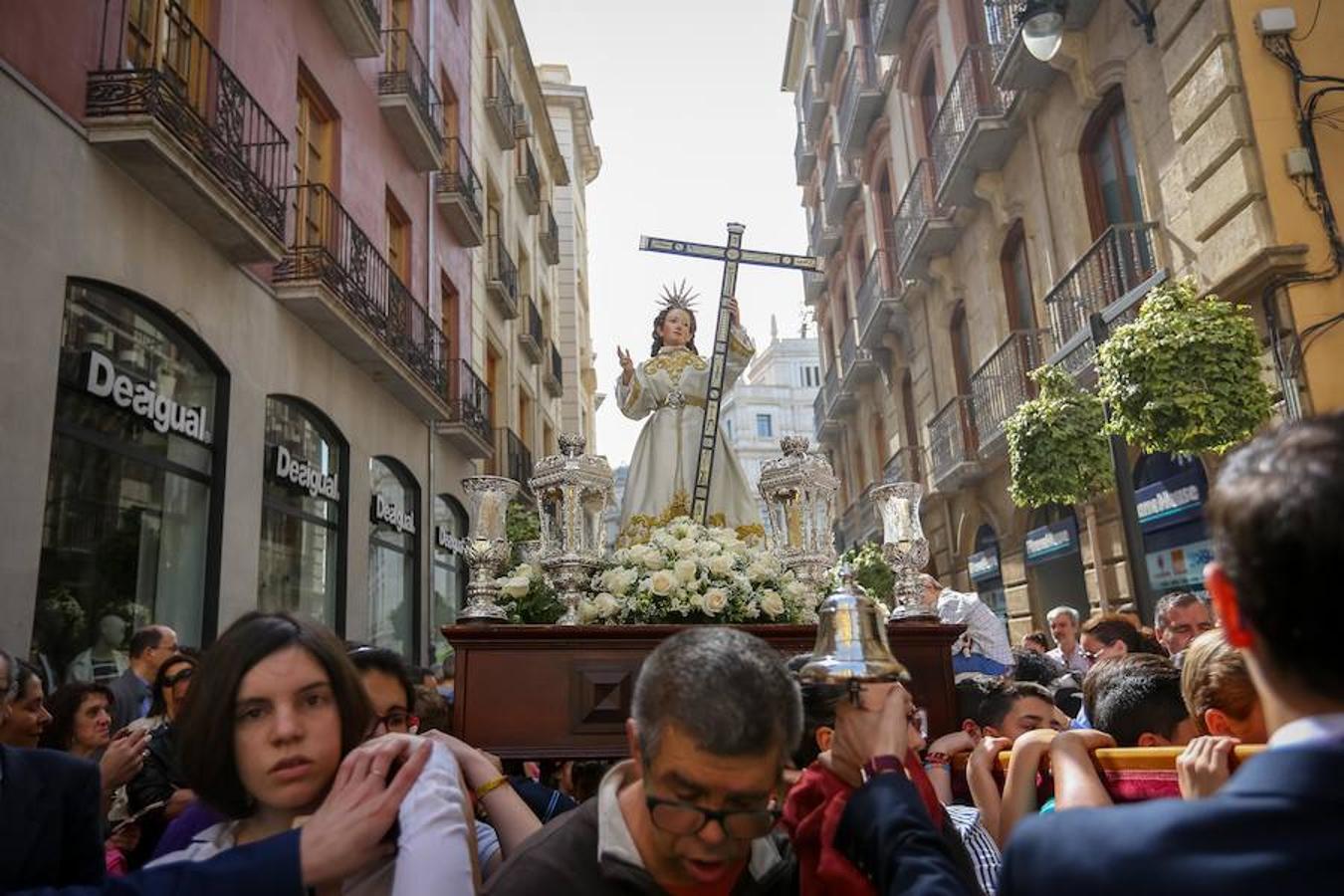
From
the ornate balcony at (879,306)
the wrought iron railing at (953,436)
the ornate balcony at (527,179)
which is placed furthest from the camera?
the ornate balcony at (527,179)

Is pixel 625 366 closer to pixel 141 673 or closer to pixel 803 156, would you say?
pixel 141 673

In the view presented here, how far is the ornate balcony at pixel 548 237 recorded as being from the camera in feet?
81.6

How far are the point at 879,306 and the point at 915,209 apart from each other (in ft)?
8.61

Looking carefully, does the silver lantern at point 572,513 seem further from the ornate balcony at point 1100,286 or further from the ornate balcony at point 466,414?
the ornate balcony at point 466,414

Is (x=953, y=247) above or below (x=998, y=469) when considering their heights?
above

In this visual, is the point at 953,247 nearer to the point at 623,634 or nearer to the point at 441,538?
the point at 441,538

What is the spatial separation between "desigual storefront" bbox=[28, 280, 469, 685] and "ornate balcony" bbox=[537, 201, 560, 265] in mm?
12939

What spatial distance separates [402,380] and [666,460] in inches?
293

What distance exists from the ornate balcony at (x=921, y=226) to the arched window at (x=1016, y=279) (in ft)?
4.75

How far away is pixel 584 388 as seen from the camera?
32.3 m

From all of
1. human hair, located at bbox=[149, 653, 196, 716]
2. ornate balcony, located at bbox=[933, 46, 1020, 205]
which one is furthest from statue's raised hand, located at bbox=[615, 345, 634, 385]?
ornate balcony, located at bbox=[933, 46, 1020, 205]

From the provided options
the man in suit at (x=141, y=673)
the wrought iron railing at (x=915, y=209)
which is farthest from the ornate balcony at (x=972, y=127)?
the man in suit at (x=141, y=673)

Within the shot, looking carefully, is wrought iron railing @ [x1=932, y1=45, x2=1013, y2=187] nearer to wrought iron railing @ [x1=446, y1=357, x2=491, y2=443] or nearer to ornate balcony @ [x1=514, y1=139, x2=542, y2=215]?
wrought iron railing @ [x1=446, y1=357, x2=491, y2=443]

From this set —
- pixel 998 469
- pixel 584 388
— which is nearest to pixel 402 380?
pixel 998 469
